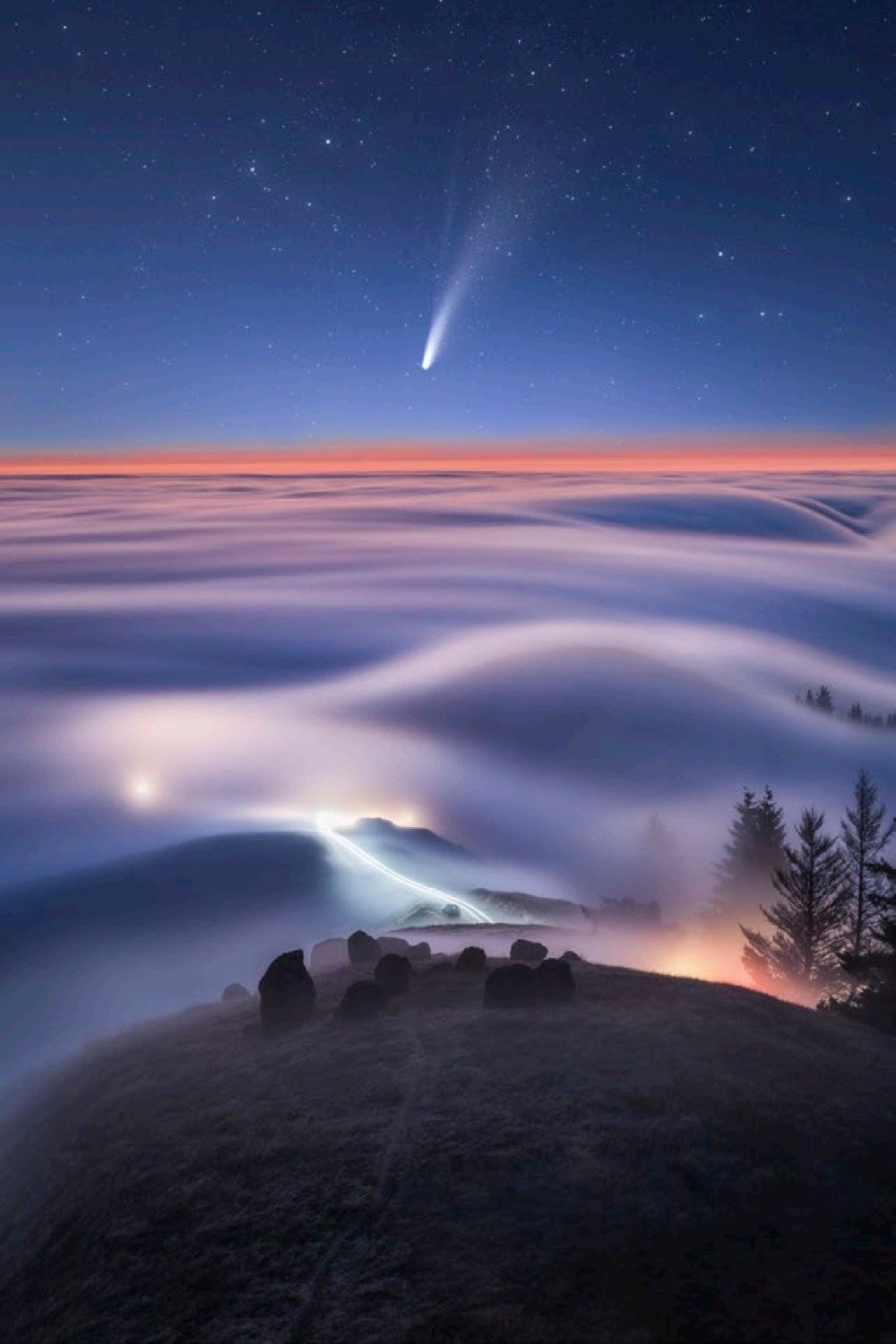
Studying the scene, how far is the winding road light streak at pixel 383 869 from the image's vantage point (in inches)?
2159

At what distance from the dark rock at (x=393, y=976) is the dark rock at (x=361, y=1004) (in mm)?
644

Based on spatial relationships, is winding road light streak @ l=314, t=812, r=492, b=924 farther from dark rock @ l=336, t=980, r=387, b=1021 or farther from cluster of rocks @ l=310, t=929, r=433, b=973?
dark rock @ l=336, t=980, r=387, b=1021

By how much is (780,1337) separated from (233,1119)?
11.6 m

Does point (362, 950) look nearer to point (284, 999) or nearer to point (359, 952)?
point (359, 952)

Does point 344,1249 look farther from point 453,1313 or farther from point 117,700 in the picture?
point 117,700

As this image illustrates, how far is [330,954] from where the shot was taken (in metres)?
40.6

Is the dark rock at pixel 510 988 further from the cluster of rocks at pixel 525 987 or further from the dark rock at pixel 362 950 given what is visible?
the dark rock at pixel 362 950

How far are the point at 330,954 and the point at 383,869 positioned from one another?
24.6m

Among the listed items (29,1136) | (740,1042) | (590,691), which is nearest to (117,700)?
(590,691)

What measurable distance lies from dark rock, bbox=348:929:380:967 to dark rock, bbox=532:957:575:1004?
1046 centimetres

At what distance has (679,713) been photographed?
149 metres

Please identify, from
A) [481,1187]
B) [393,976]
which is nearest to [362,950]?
[393,976]

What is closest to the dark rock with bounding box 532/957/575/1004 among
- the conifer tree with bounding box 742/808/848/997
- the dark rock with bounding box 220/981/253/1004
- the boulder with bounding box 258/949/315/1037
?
the boulder with bounding box 258/949/315/1037

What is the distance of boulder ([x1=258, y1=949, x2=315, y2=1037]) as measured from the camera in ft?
82.9
